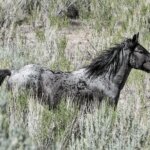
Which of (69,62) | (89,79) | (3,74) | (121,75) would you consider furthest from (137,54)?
(3,74)

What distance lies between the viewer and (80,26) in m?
11.4

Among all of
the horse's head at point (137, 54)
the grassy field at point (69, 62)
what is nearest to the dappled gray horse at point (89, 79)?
the horse's head at point (137, 54)

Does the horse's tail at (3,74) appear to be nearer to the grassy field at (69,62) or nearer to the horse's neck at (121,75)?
the grassy field at (69,62)

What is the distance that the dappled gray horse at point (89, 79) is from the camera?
661cm

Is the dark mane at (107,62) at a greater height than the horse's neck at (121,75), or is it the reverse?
the dark mane at (107,62)

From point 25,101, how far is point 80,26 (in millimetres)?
5755

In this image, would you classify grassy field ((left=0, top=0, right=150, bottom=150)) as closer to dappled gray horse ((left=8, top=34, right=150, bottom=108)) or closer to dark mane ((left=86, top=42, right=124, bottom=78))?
dappled gray horse ((left=8, top=34, right=150, bottom=108))

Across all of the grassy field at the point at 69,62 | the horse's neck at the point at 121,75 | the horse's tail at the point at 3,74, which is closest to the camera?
the grassy field at the point at 69,62

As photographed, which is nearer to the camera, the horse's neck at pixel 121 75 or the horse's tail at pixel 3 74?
the horse's tail at pixel 3 74

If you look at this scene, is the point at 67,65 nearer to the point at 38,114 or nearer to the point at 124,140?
the point at 38,114

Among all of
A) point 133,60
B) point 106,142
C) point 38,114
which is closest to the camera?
point 106,142

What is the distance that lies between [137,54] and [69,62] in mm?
1485

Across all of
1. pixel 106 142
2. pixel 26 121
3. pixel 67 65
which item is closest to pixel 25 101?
pixel 26 121

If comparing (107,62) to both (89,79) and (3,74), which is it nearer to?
(89,79)
